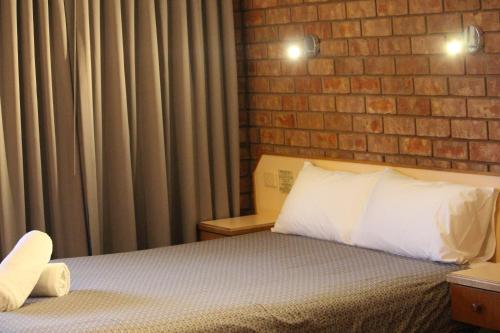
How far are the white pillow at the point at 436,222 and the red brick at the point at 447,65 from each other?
1.61 ft

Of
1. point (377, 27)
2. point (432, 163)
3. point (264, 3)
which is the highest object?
point (264, 3)

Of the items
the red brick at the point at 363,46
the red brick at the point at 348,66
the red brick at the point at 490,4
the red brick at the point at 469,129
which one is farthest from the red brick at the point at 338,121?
the red brick at the point at 490,4

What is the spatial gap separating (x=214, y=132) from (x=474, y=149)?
1618 millimetres

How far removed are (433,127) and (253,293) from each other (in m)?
1.26

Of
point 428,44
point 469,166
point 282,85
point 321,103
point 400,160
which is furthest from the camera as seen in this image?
point 282,85

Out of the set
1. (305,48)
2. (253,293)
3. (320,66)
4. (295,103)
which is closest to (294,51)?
(305,48)

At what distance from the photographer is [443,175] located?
3.89 m

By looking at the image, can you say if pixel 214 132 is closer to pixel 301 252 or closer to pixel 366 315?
pixel 301 252

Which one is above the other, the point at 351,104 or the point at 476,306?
the point at 351,104

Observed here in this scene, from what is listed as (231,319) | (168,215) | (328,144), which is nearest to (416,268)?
(231,319)

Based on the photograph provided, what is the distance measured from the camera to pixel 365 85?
14.1 feet

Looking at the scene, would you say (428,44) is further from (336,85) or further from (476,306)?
(476,306)

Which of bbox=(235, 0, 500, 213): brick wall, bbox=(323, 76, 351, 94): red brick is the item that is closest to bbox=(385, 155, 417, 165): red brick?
bbox=(235, 0, 500, 213): brick wall

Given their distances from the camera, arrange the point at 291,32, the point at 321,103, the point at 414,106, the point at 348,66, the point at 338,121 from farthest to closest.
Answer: the point at 291,32 < the point at 321,103 < the point at 338,121 < the point at 348,66 < the point at 414,106
